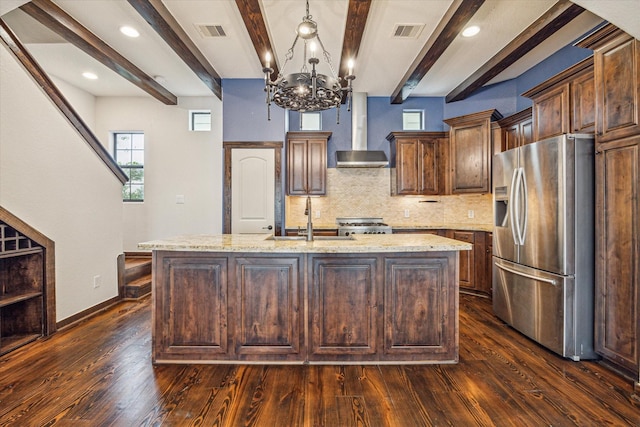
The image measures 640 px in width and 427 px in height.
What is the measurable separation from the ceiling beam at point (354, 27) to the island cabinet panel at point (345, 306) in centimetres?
166

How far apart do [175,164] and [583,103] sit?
18.2ft

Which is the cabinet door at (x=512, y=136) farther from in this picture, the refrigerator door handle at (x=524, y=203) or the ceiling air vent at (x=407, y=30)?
the ceiling air vent at (x=407, y=30)

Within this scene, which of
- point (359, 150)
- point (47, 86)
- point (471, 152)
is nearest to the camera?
point (47, 86)

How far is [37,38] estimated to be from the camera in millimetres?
3637

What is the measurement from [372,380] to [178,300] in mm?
1548

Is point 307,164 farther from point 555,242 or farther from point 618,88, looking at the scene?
point 618,88

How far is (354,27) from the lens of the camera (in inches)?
127

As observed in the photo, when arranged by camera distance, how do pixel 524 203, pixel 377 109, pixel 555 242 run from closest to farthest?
pixel 555 242
pixel 524 203
pixel 377 109

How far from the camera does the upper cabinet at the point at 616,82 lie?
2227 millimetres

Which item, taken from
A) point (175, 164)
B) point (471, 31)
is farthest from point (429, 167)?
point (175, 164)

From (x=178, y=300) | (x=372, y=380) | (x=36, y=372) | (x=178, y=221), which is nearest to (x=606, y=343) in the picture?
(x=372, y=380)

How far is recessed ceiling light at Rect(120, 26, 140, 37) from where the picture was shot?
339 cm

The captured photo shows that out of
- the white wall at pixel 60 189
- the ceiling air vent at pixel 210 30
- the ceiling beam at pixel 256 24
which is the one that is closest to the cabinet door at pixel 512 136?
the ceiling beam at pixel 256 24

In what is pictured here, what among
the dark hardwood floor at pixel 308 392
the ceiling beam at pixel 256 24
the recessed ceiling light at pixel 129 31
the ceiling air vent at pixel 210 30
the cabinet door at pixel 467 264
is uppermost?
the ceiling air vent at pixel 210 30
